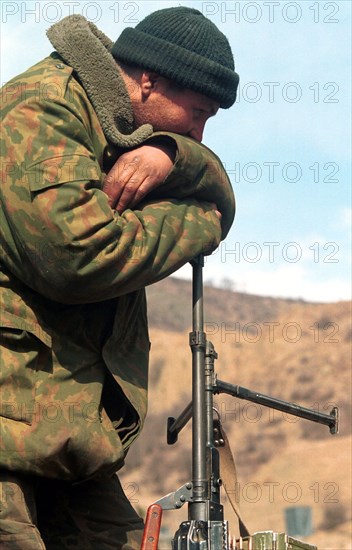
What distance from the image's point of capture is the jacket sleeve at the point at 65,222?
4.14 metres

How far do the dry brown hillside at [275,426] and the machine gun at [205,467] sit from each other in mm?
18077

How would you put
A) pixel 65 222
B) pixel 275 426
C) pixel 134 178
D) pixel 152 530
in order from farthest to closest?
1. pixel 275 426
2. pixel 134 178
3. pixel 152 530
4. pixel 65 222

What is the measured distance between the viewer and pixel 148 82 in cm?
464

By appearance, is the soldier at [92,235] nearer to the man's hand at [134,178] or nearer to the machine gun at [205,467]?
the man's hand at [134,178]

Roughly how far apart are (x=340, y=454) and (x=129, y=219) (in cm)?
3042

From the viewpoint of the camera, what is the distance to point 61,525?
15.5 ft

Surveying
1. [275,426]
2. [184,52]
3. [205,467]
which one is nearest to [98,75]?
[184,52]

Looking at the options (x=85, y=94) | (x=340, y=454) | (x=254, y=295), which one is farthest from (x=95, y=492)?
(x=254, y=295)

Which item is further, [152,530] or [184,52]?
[184,52]

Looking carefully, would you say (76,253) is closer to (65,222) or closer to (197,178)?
(65,222)

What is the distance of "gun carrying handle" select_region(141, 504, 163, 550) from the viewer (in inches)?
166

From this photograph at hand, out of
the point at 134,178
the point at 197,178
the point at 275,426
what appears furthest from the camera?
the point at 275,426

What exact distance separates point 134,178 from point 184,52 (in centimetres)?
57

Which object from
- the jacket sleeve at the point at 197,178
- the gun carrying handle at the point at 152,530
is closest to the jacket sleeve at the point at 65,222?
the jacket sleeve at the point at 197,178
